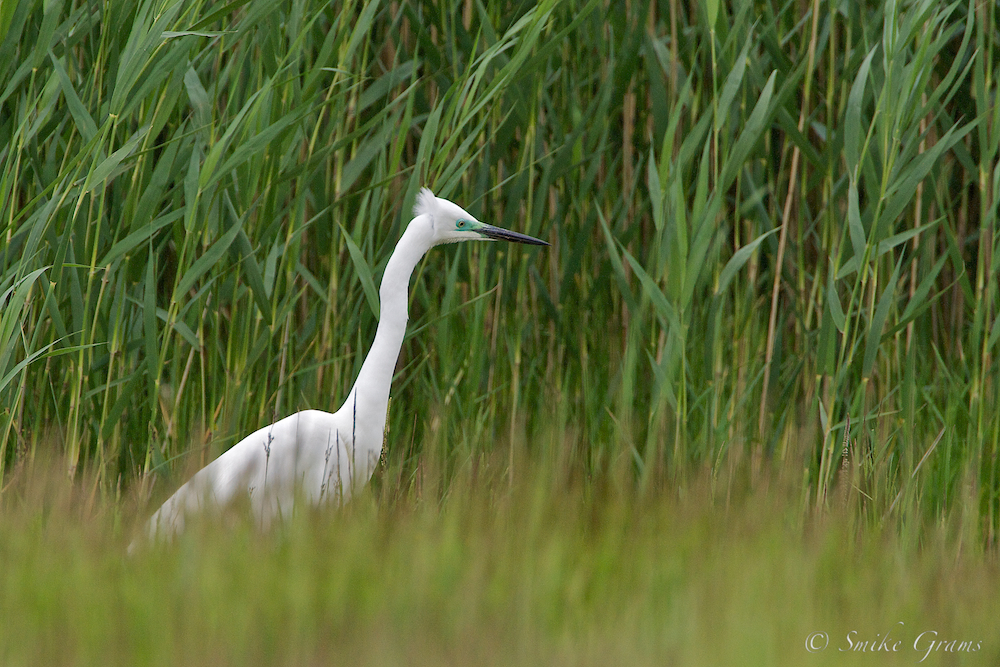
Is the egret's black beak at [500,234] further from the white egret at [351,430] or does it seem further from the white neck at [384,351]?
the white neck at [384,351]

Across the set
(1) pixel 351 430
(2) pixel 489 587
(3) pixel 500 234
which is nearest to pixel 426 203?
(3) pixel 500 234

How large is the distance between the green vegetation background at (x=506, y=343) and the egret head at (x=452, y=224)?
0.26 ft

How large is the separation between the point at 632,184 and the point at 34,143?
63.9 inches

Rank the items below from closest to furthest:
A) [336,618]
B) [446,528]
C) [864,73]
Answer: [336,618]
[446,528]
[864,73]

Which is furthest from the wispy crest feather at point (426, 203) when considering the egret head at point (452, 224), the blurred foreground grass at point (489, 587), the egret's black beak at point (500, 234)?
the blurred foreground grass at point (489, 587)

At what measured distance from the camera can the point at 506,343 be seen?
9.71 ft

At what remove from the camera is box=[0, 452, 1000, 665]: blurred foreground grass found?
151 centimetres

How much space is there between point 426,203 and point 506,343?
A: 25.7 inches

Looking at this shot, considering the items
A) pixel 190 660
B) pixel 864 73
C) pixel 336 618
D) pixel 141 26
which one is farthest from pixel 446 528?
pixel 864 73

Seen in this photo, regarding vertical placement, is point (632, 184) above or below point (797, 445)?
above

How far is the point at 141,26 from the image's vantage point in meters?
2.11

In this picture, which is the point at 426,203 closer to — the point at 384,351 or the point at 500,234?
the point at 500,234

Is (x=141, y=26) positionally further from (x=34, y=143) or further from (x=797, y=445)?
(x=797, y=445)

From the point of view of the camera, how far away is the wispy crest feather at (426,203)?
2.42 metres
